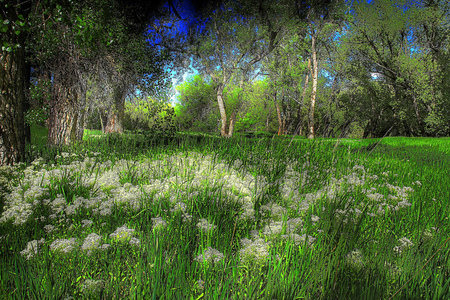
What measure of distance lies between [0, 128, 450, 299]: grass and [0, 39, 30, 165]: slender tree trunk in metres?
1.44

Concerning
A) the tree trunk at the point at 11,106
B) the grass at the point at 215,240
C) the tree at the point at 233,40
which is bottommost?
the grass at the point at 215,240

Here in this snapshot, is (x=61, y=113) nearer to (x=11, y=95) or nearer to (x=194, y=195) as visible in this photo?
(x=11, y=95)

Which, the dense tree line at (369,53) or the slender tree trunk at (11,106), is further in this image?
the dense tree line at (369,53)

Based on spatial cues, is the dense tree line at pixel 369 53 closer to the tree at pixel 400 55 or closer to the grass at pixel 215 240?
the tree at pixel 400 55

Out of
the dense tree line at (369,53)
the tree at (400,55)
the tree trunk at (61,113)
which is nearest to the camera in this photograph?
the tree trunk at (61,113)

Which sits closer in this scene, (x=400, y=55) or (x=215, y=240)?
(x=215, y=240)

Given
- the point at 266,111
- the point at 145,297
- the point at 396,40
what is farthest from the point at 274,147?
the point at 266,111

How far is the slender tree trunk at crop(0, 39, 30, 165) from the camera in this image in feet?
18.0

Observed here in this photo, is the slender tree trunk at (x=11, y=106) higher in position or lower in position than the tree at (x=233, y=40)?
lower

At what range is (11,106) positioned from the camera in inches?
221

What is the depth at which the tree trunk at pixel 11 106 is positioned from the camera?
5.49 meters

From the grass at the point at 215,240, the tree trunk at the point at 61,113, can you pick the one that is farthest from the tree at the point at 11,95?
the tree trunk at the point at 61,113

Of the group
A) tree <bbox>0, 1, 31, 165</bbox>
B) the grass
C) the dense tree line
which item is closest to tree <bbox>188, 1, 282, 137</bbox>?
the dense tree line

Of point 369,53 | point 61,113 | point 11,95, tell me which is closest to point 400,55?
point 369,53
